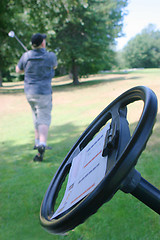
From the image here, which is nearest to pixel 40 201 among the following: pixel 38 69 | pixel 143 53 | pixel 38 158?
pixel 38 158

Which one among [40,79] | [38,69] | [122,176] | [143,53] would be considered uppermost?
[122,176]

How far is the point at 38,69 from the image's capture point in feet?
13.9

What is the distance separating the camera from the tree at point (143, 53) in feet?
231

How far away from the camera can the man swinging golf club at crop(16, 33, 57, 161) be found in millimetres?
4215

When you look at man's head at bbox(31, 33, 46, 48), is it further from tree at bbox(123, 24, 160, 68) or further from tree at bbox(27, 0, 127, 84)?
tree at bbox(123, 24, 160, 68)

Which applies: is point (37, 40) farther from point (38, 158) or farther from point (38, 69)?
point (38, 158)

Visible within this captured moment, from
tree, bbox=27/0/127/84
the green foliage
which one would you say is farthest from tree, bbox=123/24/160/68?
tree, bbox=27/0/127/84

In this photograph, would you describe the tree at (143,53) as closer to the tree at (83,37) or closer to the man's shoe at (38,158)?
the tree at (83,37)

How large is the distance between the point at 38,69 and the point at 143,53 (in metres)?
72.2

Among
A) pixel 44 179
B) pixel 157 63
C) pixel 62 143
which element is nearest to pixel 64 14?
pixel 62 143

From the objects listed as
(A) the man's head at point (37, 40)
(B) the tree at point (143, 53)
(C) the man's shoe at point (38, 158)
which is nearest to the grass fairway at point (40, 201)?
(C) the man's shoe at point (38, 158)

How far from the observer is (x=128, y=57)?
73.2 meters

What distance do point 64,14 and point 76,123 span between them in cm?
785

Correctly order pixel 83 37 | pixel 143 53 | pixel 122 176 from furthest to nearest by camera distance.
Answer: pixel 143 53 < pixel 83 37 < pixel 122 176
